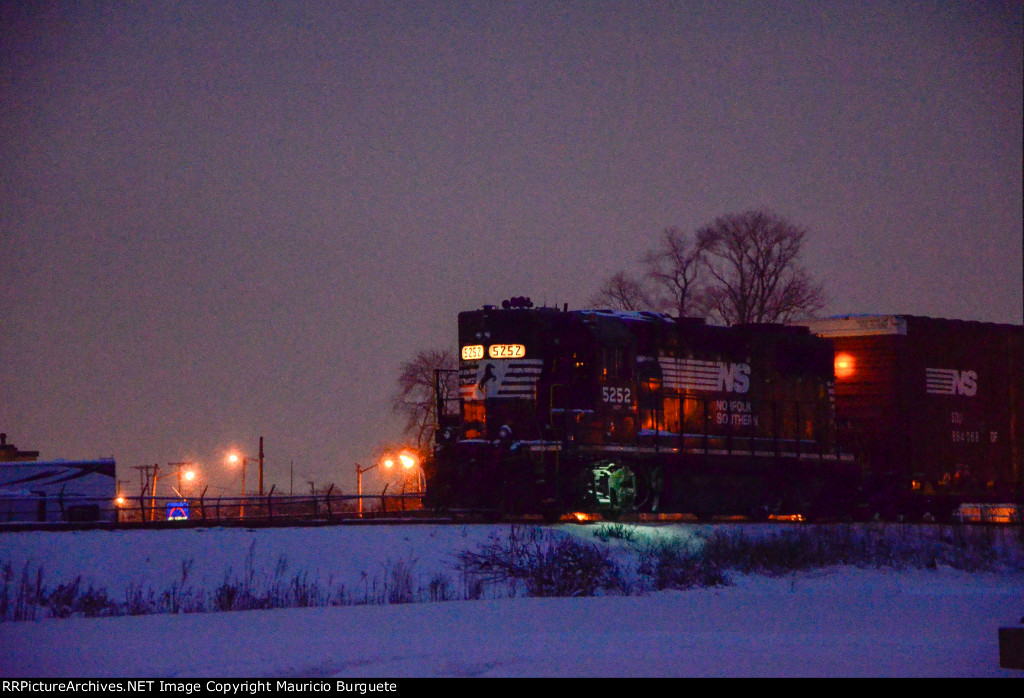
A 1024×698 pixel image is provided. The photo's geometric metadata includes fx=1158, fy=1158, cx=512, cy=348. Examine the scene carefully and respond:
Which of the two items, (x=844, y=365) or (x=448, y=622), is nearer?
(x=448, y=622)

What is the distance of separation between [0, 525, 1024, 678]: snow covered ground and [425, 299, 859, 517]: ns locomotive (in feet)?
6.27

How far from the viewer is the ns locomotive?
21.9 m

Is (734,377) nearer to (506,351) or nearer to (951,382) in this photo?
(506,351)

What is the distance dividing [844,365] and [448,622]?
1636 centimetres

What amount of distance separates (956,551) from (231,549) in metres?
13.3

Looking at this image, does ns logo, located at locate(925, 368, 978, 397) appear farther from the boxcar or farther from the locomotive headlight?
the boxcar

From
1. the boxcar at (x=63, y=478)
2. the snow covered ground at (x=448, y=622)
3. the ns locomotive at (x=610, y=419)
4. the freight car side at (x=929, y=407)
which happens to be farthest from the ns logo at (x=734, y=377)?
the boxcar at (x=63, y=478)

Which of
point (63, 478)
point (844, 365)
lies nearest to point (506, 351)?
point (844, 365)

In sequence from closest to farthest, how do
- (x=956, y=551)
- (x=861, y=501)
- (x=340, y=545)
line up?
1. (x=340, y=545)
2. (x=956, y=551)
3. (x=861, y=501)

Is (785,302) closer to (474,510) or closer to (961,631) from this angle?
(474,510)

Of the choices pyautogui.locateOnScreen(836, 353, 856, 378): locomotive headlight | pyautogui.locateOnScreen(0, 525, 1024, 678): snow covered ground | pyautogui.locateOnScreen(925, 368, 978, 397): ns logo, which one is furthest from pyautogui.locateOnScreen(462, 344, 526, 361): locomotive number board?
pyautogui.locateOnScreen(925, 368, 978, 397): ns logo

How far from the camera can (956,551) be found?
856 inches

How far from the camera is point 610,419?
22.2 meters
